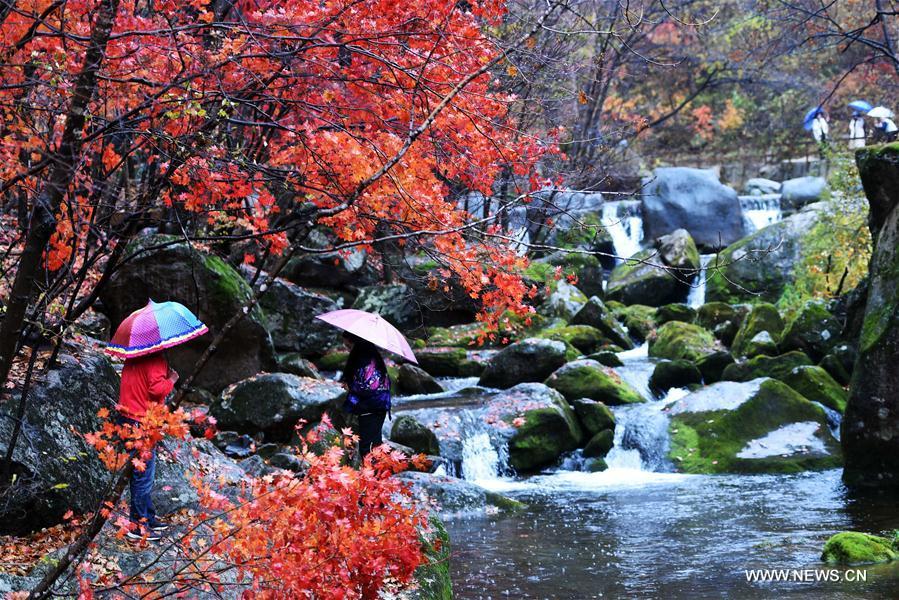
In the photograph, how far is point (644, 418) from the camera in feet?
43.4

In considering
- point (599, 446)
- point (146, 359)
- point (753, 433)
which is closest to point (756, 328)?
point (753, 433)

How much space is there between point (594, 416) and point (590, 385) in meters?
1.55

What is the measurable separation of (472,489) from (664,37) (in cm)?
2292

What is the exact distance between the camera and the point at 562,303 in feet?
68.4

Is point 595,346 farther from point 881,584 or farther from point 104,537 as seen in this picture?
point 104,537

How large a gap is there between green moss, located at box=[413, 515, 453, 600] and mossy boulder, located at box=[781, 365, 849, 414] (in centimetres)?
879

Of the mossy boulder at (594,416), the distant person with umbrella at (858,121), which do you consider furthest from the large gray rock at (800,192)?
the mossy boulder at (594,416)

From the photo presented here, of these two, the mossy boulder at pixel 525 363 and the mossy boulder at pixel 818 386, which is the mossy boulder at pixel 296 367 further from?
the mossy boulder at pixel 818 386

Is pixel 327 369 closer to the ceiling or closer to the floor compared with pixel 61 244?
closer to the floor

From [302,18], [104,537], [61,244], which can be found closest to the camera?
[104,537]

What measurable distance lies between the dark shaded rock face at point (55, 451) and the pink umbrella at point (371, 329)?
1838mm

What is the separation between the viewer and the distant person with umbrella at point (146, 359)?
514cm

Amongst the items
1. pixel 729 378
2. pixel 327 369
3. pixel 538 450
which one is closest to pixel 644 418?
pixel 538 450

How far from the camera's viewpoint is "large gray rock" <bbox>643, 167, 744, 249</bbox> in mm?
27250
